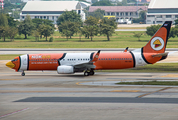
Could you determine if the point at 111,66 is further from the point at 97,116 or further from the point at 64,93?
the point at 97,116

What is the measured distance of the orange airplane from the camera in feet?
162

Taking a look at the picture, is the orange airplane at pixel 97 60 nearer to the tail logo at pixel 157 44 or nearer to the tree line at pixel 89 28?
the tail logo at pixel 157 44

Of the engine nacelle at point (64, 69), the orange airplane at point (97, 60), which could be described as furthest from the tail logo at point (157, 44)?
the engine nacelle at point (64, 69)

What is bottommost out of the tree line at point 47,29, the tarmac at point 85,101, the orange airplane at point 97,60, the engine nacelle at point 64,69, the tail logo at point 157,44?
the tarmac at point 85,101

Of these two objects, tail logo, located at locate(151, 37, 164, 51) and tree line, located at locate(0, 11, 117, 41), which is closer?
tail logo, located at locate(151, 37, 164, 51)

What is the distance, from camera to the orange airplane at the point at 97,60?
162 feet

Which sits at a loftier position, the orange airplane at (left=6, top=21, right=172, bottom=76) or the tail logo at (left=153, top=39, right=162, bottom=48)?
the tail logo at (left=153, top=39, right=162, bottom=48)

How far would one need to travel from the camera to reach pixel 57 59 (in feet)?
166

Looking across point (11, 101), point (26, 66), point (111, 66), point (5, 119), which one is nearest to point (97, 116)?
point (5, 119)

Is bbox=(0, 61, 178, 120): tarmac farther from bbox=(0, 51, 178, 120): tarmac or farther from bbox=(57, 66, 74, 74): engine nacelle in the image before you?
bbox=(57, 66, 74, 74): engine nacelle

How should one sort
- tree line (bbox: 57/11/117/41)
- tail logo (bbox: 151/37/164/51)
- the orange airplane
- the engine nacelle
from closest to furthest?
the engine nacelle, the orange airplane, tail logo (bbox: 151/37/164/51), tree line (bbox: 57/11/117/41)

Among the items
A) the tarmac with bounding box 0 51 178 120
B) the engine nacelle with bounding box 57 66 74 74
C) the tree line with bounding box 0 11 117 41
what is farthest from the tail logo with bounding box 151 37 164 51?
the tree line with bounding box 0 11 117 41

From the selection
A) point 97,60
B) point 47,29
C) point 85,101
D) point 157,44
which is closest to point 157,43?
point 157,44

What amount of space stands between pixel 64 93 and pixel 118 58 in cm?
1757
